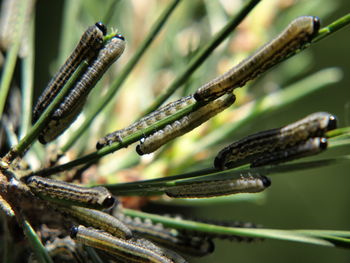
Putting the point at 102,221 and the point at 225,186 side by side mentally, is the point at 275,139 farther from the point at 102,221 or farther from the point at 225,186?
the point at 102,221

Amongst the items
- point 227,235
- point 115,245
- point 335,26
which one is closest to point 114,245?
point 115,245

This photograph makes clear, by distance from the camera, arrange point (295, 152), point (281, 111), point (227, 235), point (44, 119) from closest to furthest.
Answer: point (295, 152)
point (44, 119)
point (227, 235)
point (281, 111)

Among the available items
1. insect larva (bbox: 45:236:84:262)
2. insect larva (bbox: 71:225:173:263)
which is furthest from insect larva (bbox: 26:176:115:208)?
insect larva (bbox: 45:236:84:262)

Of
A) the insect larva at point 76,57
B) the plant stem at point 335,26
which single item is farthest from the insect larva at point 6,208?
the plant stem at point 335,26

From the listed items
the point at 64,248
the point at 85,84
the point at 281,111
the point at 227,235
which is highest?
the point at 281,111

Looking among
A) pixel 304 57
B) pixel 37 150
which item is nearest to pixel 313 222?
pixel 304 57

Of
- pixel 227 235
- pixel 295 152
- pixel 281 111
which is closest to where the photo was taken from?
pixel 295 152

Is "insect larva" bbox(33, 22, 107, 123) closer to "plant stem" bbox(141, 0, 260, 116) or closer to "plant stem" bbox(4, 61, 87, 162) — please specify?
"plant stem" bbox(4, 61, 87, 162)

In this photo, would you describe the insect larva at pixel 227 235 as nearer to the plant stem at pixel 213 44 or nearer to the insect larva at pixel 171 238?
the insect larva at pixel 171 238
